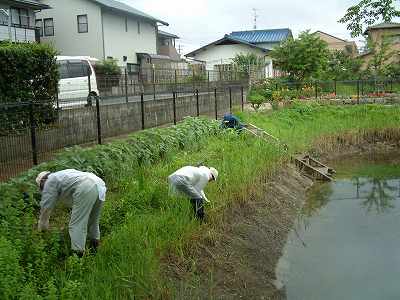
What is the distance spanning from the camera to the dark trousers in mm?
7383

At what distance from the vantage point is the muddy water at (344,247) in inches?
306

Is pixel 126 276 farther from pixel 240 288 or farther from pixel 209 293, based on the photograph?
pixel 240 288

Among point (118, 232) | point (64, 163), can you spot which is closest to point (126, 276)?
Result: point (118, 232)

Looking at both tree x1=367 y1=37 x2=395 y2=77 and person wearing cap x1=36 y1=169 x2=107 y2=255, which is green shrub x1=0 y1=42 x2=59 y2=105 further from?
tree x1=367 y1=37 x2=395 y2=77

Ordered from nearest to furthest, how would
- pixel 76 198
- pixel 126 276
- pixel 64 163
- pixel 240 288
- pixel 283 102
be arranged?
pixel 126 276 < pixel 76 198 < pixel 240 288 < pixel 64 163 < pixel 283 102

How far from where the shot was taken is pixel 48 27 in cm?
3419

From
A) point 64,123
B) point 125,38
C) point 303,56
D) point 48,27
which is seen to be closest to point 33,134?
point 64,123

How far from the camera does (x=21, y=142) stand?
340 inches

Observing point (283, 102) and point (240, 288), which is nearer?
point (240, 288)

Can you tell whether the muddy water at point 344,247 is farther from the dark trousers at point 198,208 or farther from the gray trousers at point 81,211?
the gray trousers at point 81,211

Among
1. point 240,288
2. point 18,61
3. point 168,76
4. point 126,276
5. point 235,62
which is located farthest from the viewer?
point 235,62

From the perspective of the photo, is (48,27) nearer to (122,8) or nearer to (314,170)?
(122,8)

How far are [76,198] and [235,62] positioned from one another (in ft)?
112

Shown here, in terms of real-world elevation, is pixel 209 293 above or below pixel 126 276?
below
